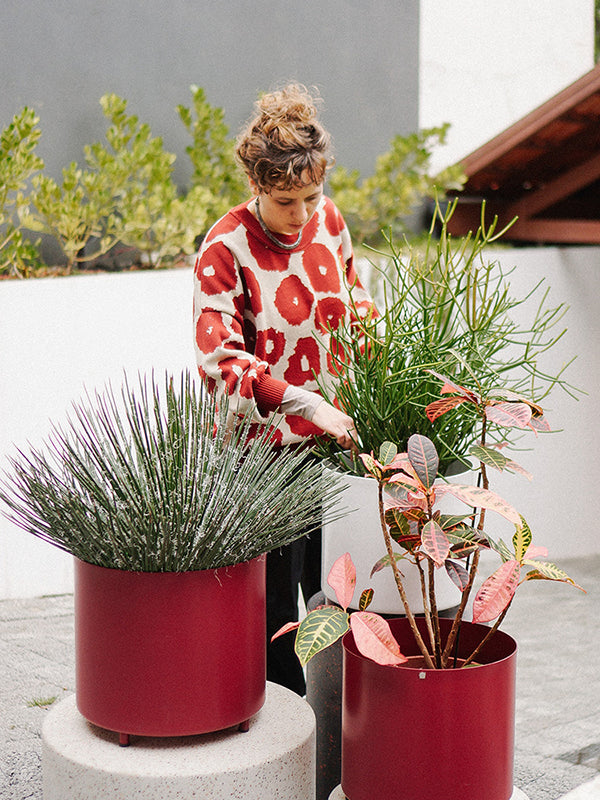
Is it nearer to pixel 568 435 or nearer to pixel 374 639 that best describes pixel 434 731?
pixel 374 639

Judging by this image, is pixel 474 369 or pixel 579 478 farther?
pixel 579 478

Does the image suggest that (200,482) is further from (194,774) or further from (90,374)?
(90,374)

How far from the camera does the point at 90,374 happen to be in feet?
11.8

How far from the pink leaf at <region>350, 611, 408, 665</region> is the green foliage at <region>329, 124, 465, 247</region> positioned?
335cm

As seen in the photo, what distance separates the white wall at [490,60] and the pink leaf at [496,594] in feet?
13.7

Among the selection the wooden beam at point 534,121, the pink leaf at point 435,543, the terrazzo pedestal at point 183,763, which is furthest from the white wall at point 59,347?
the pink leaf at point 435,543

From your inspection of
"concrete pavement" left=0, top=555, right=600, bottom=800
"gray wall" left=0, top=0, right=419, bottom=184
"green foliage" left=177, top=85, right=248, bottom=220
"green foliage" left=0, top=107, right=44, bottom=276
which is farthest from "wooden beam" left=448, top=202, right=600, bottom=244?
"green foliage" left=0, top=107, right=44, bottom=276

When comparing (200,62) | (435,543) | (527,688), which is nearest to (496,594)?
(435,543)

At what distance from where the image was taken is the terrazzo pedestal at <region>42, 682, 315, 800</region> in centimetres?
131

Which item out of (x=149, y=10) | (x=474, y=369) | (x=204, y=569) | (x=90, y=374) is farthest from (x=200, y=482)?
(x=149, y=10)

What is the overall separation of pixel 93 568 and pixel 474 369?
0.69 m

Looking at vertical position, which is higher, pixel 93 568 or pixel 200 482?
pixel 200 482

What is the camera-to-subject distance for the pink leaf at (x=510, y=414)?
4.30 ft

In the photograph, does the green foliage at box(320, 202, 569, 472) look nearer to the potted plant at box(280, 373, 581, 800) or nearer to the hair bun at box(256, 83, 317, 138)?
the potted plant at box(280, 373, 581, 800)
